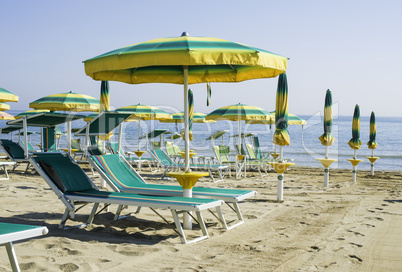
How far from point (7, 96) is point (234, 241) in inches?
302

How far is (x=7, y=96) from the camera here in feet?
32.7

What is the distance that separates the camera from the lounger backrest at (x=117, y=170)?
A: 5602 millimetres

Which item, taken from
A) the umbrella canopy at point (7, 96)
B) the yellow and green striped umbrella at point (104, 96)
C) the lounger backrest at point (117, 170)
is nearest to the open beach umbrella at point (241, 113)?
the yellow and green striped umbrella at point (104, 96)

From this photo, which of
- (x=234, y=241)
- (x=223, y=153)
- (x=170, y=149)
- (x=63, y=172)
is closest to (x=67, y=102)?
(x=170, y=149)

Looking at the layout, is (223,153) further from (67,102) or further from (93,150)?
(93,150)

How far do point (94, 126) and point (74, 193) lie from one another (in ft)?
3.42

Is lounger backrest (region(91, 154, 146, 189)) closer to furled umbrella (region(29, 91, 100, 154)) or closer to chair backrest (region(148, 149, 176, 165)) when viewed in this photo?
furled umbrella (region(29, 91, 100, 154))

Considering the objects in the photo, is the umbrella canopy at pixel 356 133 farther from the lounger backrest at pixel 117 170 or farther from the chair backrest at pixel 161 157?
the lounger backrest at pixel 117 170

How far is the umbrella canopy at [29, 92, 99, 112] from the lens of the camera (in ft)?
33.0

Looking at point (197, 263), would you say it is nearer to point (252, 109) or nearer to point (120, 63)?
point (120, 63)

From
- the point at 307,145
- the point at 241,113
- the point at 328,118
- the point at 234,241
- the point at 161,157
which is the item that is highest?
the point at 241,113

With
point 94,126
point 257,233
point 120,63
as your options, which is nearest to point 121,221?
point 94,126

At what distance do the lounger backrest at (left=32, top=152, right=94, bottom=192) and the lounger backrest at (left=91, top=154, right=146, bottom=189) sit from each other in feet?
0.97

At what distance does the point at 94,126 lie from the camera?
5.64 metres
